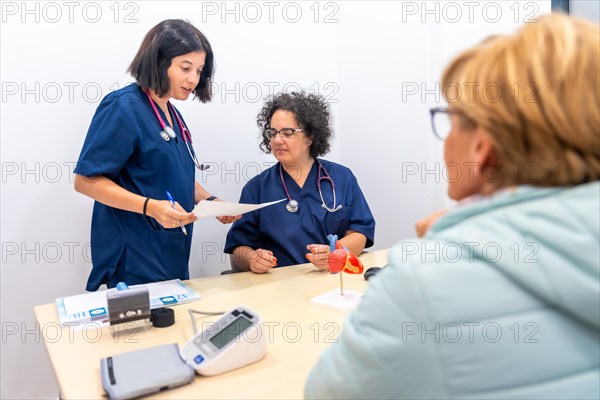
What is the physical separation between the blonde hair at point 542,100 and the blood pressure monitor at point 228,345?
2.30 feet

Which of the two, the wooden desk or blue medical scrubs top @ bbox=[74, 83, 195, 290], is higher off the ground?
blue medical scrubs top @ bbox=[74, 83, 195, 290]

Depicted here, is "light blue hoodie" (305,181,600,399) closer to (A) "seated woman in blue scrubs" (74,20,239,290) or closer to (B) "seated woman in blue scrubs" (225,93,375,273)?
(A) "seated woman in blue scrubs" (74,20,239,290)

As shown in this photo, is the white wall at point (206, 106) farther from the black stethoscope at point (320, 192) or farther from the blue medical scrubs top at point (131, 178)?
the blue medical scrubs top at point (131, 178)

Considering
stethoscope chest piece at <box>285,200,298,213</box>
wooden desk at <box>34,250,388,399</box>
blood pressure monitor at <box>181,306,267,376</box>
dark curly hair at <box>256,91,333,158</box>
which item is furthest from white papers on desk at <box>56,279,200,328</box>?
dark curly hair at <box>256,91,333,158</box>

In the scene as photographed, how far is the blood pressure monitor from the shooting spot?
3.69ft

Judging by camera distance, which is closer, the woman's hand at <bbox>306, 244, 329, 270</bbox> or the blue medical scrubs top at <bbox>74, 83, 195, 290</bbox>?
the blue medical scrubs top at <bbox>74, 83, 195, 290</bbox>

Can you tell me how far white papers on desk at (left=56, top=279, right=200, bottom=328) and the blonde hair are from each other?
1171 millimetres

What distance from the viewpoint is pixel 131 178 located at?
1.81 metres

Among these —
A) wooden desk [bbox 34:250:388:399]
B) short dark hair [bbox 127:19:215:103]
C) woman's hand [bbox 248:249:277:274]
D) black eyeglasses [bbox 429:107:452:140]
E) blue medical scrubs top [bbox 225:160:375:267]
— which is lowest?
wooden desk [bbox 34:250:388:399]

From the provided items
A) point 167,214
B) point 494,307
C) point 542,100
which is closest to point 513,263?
point 494,307

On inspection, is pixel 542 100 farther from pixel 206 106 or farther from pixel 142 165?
pixel 206 106

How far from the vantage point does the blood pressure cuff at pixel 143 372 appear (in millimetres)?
1027

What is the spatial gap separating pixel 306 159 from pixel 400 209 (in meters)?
0.55

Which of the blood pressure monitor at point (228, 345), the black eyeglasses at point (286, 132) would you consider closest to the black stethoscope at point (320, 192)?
the black eyeglasses at point (286, 132)
